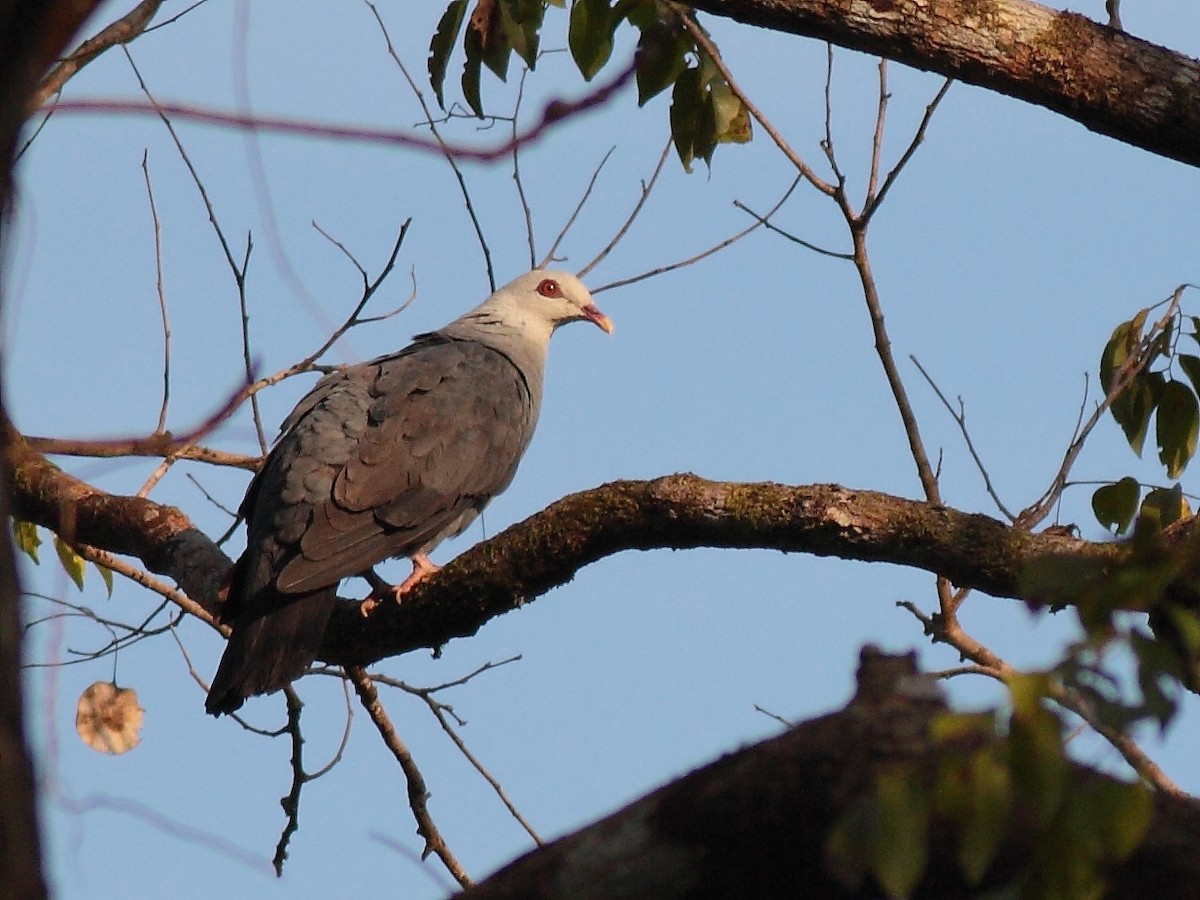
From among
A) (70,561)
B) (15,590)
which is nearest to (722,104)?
(70,561)

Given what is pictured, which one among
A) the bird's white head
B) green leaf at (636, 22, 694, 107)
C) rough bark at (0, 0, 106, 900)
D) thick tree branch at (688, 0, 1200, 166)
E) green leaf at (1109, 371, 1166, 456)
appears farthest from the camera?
the bird's white head

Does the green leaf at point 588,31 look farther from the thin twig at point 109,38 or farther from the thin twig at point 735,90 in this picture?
the thin twig at point 109,38

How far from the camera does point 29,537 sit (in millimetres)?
5156

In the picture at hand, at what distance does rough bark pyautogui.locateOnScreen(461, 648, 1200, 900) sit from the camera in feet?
6.35

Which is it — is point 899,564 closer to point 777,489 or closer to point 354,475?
point 777,489

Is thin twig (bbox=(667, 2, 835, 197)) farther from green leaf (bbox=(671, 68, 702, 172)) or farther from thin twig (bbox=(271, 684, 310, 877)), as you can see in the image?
thin twig (bbox=(271, 684, 310, 877))

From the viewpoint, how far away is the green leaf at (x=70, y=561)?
5.16 meters

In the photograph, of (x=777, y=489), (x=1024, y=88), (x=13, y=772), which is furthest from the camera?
(x=1024, y=88)

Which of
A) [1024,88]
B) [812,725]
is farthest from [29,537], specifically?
[812,725]

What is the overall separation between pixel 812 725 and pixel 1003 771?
2.18 ft

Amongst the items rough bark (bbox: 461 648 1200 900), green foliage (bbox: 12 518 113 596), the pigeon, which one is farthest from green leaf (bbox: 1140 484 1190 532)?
green foliage (bbox: 12 518 113 596)

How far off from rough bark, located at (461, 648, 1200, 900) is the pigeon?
2630 millimetres

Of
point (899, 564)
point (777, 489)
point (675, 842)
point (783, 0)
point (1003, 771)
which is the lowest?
point (1003, 771)

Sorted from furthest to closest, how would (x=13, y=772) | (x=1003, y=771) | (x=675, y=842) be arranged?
(x=675, y=842) → (x=1003, y=771) → (x=13, y=772)
